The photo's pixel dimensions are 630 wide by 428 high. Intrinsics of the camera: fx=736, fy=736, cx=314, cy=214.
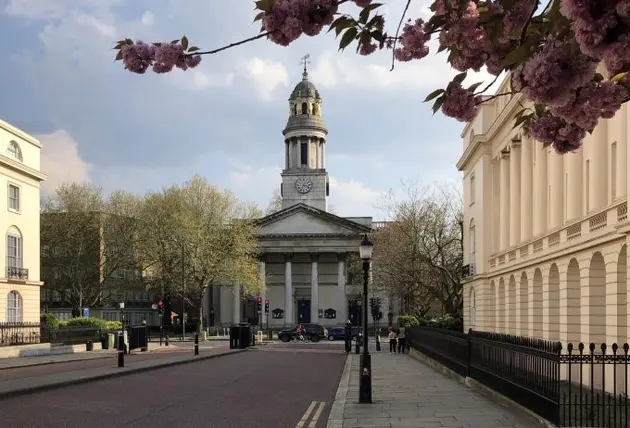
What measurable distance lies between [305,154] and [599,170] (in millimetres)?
74247

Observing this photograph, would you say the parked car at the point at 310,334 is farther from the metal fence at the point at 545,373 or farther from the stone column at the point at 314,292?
the metal fence at the point at 545,373

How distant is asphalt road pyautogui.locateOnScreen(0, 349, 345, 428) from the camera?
12.8m

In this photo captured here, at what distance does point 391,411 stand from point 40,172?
35929 millimetres

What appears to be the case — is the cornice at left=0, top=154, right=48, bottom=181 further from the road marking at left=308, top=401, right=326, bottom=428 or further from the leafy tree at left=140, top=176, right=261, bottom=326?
the road marking at left=308, top=401, right=326, bottom=428

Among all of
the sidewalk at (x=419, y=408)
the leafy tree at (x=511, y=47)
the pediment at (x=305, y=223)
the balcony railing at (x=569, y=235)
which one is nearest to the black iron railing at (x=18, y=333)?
the sidewalk at (x=419, y=408)

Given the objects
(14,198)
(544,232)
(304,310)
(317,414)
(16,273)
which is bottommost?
(304,310)

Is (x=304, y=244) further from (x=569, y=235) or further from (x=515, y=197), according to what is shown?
(x=569, y=235)

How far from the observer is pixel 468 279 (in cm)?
4469

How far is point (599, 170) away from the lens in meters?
22.0

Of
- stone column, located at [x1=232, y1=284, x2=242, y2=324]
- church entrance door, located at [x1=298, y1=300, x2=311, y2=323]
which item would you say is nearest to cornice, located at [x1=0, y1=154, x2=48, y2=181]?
stone column, located at [x1=232, y1=284, x2=242, y2=324]

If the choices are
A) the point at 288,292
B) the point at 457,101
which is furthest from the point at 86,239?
the point at 457,101

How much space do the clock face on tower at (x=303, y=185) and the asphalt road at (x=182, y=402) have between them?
69.4m

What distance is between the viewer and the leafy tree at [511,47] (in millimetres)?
3852

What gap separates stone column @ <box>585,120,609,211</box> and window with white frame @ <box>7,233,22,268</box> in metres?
32.4
